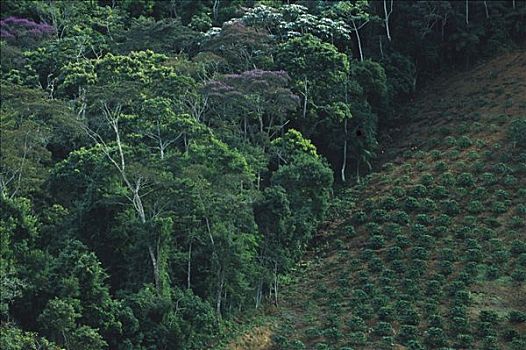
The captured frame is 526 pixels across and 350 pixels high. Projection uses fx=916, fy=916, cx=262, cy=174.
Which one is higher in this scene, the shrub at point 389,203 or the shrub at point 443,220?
the shrub at point 389,203

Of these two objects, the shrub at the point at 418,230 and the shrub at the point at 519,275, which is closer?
the shrub at the point at 519,275

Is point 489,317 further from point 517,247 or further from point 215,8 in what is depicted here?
point 215,8

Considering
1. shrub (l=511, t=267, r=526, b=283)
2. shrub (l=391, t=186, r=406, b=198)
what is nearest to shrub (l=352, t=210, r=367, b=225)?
shrub (l=391, t=186, r=406, b=198)

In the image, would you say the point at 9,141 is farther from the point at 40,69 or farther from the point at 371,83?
the point at 371,83

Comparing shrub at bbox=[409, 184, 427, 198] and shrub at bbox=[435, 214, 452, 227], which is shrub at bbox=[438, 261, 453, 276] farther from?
shrub at bbox=[409, 184, 427, 198]

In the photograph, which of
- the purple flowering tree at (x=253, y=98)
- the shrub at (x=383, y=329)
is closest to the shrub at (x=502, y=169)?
the purple flowering tree at (x=253, y=98)

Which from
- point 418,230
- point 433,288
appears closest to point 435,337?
point 433,288

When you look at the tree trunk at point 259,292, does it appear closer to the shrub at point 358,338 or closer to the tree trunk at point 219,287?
the tree trunk at point 219,287
